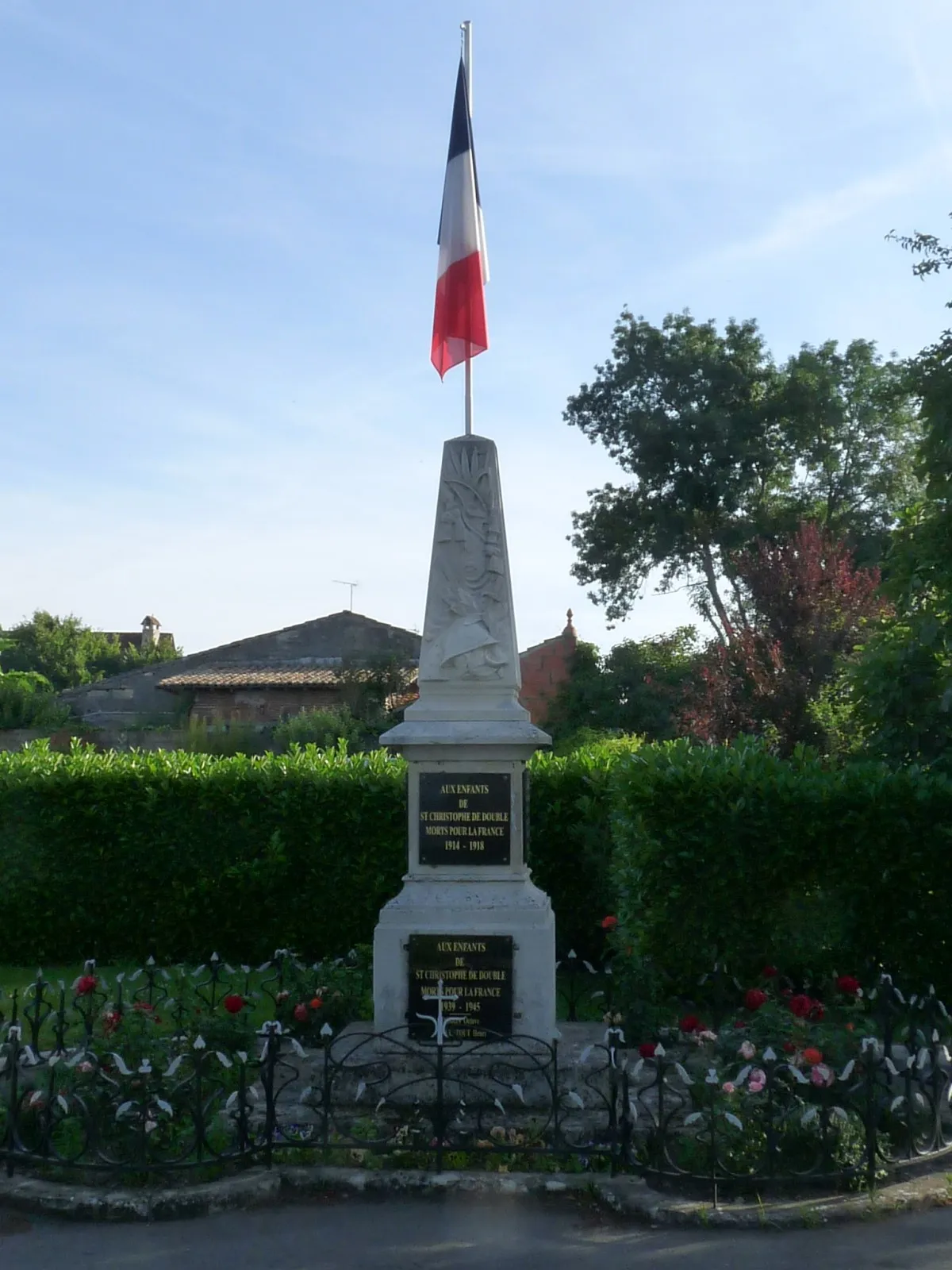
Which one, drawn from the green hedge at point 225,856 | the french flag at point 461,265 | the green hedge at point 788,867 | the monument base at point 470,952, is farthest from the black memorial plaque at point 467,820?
the green hedge at point 225,856

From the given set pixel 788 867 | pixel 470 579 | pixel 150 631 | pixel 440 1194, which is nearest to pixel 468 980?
pixel 440 1194

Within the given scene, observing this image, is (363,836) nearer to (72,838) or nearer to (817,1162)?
(72,838)

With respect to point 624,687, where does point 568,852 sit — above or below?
below

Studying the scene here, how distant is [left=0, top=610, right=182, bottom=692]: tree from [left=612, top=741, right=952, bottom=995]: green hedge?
5356 cm

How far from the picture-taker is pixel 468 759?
728 centimetres

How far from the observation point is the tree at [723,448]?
29172 millimetres

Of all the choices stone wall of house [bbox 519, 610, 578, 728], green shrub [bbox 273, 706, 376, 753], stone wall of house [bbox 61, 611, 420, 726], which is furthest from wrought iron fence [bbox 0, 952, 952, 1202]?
stone wall of house [bbox 519, 610, 578, 728]

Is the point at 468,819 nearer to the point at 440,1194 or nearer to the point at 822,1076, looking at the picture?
the point at 440,1194

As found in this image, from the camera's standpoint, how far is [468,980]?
7094 millimetres

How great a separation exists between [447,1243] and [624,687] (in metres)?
24.2

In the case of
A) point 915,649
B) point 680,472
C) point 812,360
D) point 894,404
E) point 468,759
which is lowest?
point 468,759

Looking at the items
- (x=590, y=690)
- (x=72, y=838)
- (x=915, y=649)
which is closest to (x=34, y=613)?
(x=590, y=690)

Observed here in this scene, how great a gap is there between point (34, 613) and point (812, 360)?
152 ft

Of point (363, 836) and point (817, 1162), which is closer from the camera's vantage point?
point (817, 1162)
